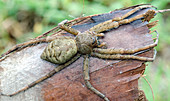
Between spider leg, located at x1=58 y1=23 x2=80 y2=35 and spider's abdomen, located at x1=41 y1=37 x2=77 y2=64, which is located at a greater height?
Result: spider leg, located at x1=58 y1=23 x2=80 y2=35

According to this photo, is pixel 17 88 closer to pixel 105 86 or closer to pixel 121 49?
pixel 105 86

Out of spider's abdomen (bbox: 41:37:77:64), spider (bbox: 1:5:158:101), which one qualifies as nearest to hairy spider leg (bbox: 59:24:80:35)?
spider (bbox: 1:5:158:101)

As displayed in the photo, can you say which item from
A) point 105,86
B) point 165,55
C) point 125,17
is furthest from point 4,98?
point 165,55

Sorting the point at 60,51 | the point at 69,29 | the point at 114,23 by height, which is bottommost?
the point at 60,51

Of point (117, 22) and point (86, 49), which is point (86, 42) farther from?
point (117, 22)

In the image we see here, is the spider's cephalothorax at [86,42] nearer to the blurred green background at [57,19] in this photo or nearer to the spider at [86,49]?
the spider at [86,49]

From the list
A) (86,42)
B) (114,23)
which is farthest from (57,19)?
(114,23)

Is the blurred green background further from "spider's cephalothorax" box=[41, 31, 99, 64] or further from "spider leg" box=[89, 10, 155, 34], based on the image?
"spider's cephalothorax" box=[41, 31, 99, 64]
